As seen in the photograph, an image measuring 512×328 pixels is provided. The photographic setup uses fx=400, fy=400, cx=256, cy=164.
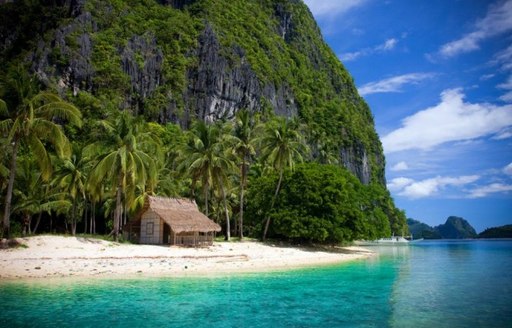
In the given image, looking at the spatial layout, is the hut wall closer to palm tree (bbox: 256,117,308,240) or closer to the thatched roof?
the thatched roof

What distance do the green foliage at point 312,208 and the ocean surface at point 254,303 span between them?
13.8m

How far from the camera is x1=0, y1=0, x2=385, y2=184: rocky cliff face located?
64.6m

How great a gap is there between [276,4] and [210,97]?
187ft

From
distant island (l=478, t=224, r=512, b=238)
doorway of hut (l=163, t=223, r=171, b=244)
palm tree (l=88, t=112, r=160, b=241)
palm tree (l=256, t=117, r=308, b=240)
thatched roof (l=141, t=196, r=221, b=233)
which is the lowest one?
distant island (l=478, t=224, r=512, b=238)

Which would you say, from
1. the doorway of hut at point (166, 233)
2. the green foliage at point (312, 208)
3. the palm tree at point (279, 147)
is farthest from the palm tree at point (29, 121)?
the green foliage at point (312, 208)

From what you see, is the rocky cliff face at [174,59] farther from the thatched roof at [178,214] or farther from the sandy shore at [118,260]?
the sandy shore at [118,260]

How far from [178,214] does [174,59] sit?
52.5 m

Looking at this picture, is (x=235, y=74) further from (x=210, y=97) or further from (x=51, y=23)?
(x=51, y=23)

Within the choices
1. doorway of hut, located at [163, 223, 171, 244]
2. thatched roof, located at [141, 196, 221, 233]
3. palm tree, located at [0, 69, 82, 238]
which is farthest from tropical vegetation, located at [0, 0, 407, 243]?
doorway of hut, located at [163, 223, 171, 244]

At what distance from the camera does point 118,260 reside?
65.0 feet

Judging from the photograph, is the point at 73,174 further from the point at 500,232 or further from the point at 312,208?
the point at 500,232

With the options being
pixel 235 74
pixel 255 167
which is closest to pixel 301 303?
pixel 255 167

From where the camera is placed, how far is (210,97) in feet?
237

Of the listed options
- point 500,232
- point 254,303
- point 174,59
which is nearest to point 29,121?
point 254,303
